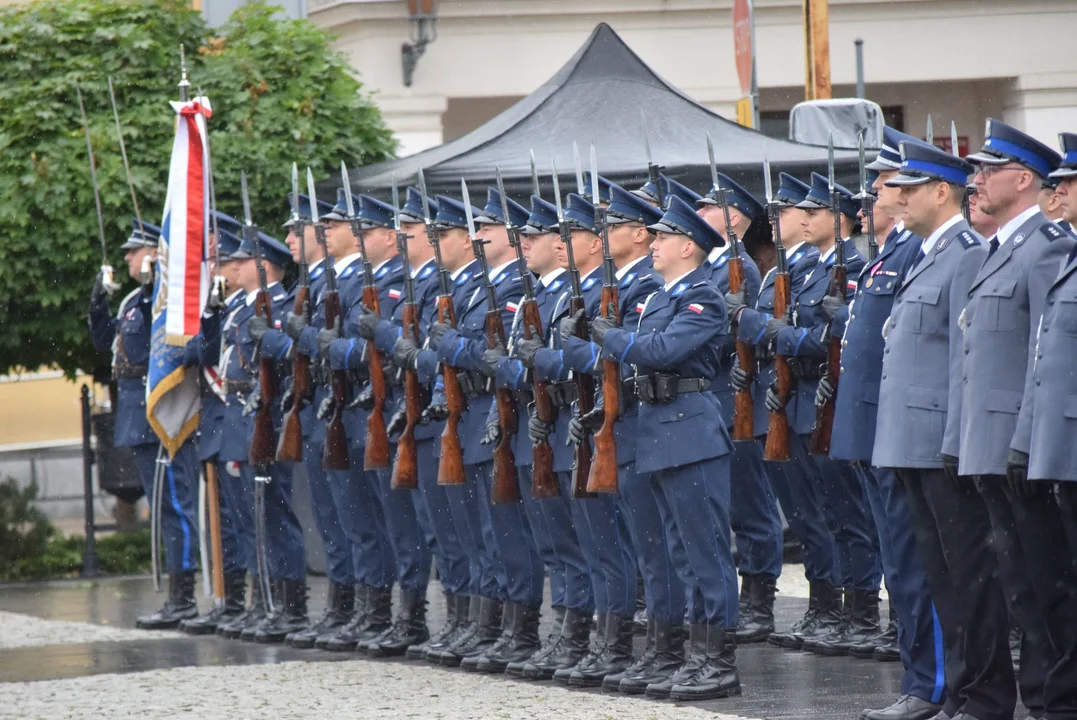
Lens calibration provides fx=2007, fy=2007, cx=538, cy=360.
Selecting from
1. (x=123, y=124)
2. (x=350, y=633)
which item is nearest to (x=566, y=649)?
(x=350, y=633)

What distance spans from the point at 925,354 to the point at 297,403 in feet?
14.5

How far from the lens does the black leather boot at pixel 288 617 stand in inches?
412

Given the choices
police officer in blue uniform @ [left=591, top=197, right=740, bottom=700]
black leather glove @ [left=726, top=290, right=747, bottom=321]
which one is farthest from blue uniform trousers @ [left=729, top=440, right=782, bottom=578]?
police officer in blue uniform @ [left=591, top=197, right=740, bottom=700]

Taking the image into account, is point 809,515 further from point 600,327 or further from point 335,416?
point 335,416

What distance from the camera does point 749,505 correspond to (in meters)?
9.64

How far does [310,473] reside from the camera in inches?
407

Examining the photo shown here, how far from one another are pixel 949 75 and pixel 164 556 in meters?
11.2

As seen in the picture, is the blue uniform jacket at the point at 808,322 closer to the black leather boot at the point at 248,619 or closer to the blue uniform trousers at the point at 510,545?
the blue uniform trousers at the point at 510,545

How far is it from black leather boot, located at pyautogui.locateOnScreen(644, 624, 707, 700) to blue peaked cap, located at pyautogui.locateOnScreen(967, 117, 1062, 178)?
7.46ft

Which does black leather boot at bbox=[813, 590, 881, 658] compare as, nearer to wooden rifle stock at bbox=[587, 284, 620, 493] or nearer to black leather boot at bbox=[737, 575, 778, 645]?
black leather boot at bbox=[737, 575, 778, 645]

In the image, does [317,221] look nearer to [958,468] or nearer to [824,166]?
[824,166]

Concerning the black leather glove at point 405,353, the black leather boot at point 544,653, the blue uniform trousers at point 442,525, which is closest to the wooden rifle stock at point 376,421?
the blue uniform trousers at point 442,525

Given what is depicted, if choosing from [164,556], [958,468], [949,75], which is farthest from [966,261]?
[949,75]

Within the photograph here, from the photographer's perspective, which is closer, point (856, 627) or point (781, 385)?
point (781, 385)
